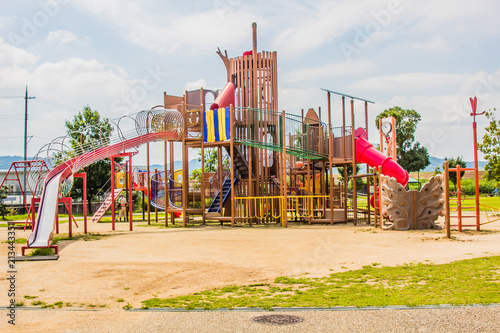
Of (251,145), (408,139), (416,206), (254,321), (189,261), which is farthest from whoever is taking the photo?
(408,139)

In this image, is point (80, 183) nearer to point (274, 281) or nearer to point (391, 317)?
point (274, 281)

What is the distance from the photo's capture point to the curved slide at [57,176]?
1234 cm

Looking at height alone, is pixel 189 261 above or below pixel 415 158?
below

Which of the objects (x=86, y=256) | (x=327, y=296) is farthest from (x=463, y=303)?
(x=86, y=256)

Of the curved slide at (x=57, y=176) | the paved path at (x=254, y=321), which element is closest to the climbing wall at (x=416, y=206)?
the curved slide at (x=57, y=176)

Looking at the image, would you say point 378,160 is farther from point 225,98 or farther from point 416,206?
point 225,98

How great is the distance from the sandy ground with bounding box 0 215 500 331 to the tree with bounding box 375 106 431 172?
39.5m

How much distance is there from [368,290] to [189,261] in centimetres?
450

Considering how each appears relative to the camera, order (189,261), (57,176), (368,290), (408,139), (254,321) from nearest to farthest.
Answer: (254,321), (368,290), (189,261), (57,176), (408,139)

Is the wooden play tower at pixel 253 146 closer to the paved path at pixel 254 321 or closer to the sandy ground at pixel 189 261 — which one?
the sandy ground at pixel 189 261

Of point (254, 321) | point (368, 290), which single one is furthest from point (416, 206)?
point (254, 321)

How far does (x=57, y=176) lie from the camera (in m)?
15.2

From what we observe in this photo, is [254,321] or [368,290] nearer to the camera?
[254,321]

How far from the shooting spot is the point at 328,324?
5.61 meters
